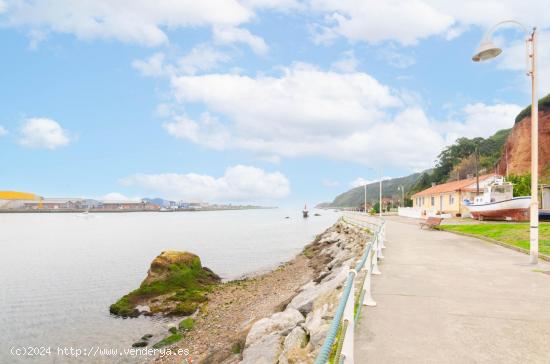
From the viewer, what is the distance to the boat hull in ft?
97.2

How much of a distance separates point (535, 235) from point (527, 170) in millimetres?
52386

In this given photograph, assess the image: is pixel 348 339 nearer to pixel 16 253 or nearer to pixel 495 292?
pixel 495 292

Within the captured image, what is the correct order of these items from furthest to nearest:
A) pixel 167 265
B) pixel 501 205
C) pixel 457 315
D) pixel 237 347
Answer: pixel 501 205 < pixel 167 265 < pixel 237 347 < pixel 457 315

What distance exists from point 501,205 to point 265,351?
101ft

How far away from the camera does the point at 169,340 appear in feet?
40.7

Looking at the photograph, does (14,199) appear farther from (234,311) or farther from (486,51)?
(486,51)

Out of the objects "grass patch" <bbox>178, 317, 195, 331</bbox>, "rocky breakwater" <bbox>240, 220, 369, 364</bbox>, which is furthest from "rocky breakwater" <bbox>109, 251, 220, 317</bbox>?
"rocky breakwater" <bbox>240, 220, 369, 364</bbox>

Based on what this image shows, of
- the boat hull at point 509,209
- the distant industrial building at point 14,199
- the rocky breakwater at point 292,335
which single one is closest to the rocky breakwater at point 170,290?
the rocky breakwater at point 292,335

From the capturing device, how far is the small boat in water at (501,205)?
29781mm

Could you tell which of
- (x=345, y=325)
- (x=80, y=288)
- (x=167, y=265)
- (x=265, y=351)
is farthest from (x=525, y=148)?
(x=345, y=325)

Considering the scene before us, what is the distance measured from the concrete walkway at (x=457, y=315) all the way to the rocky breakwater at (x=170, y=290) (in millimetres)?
9516

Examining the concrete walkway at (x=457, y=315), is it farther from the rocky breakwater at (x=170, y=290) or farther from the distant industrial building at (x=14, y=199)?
the distant industrial building at (x=14, y=199)

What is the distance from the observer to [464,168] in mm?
82688

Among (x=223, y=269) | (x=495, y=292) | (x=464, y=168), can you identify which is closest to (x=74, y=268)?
(x=223, y=269)
